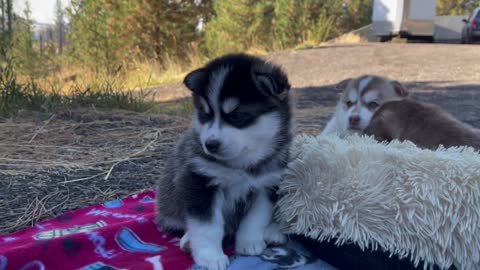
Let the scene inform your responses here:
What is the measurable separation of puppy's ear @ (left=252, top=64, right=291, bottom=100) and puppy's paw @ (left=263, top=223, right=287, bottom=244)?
2.06ft

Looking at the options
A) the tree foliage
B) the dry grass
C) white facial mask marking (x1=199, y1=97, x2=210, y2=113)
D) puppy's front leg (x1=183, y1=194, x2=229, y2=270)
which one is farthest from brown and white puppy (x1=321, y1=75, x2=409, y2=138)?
the tree foliage

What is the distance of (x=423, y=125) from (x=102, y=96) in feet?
12.4

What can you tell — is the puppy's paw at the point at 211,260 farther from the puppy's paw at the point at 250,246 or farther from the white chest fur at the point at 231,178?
the white chest fur at the point at 231,178

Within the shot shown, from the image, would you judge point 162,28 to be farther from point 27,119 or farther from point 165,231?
point 165,231

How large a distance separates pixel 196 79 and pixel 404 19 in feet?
67.1

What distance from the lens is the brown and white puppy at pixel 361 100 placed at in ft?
13.0

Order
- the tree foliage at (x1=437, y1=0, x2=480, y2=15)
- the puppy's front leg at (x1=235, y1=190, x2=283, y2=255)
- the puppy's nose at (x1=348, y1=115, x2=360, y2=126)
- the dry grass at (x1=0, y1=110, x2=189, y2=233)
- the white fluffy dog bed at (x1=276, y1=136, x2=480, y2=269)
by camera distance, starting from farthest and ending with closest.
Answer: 1. the tree foliage at (x1=437, y1=0, x2=480, y2=15)
2. the puppy's nose at (x1=348, y1=115, x2=360, y2=126)
3. the dry grass at (x1=0, y1=110, x2=189, y2=233)
4. the puppy's front leg at (x1=235, y1=190, x2=283, y2=255)
5. the white fluffy dog bed at (x1=276, y1=136, x2=480, y2=269)

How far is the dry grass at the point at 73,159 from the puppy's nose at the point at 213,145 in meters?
1.26

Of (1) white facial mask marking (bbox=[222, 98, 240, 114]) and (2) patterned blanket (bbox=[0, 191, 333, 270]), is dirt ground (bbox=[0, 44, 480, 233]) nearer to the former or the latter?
(2) patterned blanket (bbox=[0, 191, 333, 270])

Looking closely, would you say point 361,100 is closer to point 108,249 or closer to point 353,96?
point 353,96

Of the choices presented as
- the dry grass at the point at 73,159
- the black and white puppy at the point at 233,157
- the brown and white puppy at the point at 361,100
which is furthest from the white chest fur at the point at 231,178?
the brown and white puppy at the point at 361,100

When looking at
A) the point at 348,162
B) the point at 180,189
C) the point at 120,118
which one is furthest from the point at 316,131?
the point at 180,189

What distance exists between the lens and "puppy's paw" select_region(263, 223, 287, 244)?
2.31 metres

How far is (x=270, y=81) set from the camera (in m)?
2.12
